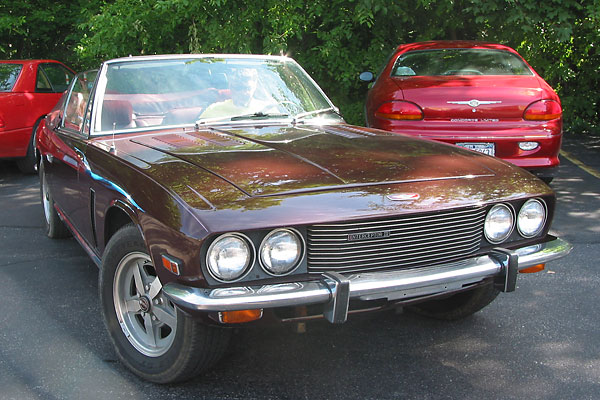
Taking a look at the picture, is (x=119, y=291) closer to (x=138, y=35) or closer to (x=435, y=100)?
(x=435, y=100)

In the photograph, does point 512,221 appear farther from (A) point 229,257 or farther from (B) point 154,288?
(B) point 154,288

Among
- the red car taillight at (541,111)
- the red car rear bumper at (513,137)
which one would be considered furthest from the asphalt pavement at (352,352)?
the red car taillight at (541,111)

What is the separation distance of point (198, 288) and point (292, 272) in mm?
376

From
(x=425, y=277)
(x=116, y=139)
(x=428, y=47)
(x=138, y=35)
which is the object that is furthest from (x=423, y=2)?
(x=425, y=277)

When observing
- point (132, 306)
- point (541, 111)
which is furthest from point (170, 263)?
point (541, 111)

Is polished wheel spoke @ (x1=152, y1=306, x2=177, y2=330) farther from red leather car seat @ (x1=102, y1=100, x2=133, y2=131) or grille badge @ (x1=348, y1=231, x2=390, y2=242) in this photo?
red leather car seat @ (x1=102, y1=100, x2=133, y2=131)

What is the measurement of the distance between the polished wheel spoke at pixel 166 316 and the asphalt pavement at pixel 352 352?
309 millimetres

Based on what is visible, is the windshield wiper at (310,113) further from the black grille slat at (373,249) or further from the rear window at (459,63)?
the rear window at (459,63)

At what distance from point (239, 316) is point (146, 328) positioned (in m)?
0.72

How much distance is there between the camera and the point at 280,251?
8.11ft

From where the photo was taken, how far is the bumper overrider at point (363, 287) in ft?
7.62

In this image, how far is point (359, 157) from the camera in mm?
3098

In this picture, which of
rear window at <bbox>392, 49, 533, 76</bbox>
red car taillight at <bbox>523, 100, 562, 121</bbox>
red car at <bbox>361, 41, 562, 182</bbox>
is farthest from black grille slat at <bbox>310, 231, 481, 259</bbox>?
rear window at <bbox>392, 49, 533, 76</bbox>

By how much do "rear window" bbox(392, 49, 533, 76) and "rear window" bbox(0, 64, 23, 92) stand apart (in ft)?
16.2
